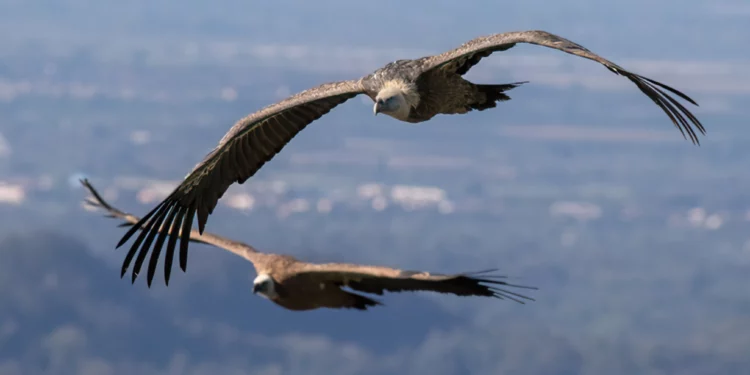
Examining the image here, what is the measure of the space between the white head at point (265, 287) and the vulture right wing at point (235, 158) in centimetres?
71

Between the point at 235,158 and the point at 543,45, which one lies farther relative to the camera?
the point at 235,158

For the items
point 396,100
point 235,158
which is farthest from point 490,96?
point 235,158

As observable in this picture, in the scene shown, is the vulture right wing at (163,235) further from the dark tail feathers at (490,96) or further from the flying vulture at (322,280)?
the dark tail feathers at (490,96)

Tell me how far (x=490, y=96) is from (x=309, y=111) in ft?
5.95

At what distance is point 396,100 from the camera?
12766 millimetres

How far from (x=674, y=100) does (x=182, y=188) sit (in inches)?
192

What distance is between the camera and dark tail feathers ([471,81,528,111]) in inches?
532

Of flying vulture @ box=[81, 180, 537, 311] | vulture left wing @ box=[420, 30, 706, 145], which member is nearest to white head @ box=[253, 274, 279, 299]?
flying vulture @ box=[81, 180, 537, 311]

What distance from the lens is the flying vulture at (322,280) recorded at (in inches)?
483

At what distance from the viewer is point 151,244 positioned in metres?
13.1

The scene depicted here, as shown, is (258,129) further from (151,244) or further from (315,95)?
(151,244)

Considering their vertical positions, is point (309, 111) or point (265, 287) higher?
point (309, 111)

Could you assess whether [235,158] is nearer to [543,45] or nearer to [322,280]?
[322,280]

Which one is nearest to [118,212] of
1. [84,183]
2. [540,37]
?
[84,183]
